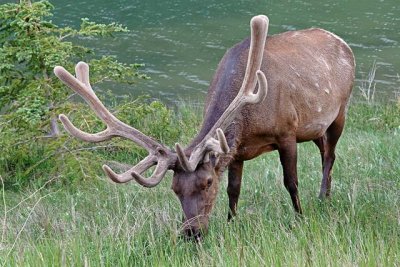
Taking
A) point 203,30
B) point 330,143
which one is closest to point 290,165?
point 330,143

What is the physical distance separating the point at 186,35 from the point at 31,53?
43.7 feet

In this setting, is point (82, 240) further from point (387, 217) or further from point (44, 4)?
point (44, 4)

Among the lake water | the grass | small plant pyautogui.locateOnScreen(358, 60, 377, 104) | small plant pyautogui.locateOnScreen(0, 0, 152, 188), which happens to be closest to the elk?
the grass

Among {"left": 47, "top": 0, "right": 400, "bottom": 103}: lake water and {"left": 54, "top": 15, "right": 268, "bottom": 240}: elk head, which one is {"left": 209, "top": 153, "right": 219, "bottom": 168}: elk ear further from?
{"left": 47, "top": 0, "right": 400, "bottom": 103}: lake water

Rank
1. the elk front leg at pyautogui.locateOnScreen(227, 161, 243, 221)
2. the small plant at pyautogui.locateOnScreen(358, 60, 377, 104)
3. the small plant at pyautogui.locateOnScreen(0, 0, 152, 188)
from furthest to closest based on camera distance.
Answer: the small plant at pyautogui.locateOnScreen(358, 60, 377, 104) → the small plant at pyautogui.locateOnScreen(0, 0, 152, 188) → the elk front leg at pyautogui.locateOnScreen(227, 161, 243, 221)

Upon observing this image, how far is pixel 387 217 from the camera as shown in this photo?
18.3 ft

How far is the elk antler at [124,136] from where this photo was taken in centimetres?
559

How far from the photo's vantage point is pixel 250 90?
20.1 ft

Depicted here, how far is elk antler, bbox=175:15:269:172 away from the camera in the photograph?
226 inches

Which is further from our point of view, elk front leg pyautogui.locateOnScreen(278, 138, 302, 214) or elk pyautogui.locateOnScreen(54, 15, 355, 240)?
elk front leg pyautogui.locateOnScreen(278, 138, 302, 214)

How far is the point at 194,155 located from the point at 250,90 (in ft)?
2.44

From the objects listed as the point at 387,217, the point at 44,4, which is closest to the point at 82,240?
the point at 387,217

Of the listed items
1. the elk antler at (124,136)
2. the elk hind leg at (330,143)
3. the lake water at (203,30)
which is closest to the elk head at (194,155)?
the elk antler at (124,136)

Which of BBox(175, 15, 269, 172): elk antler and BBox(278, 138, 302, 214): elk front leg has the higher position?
BBox(175, 15, 269, 172): elk antler
